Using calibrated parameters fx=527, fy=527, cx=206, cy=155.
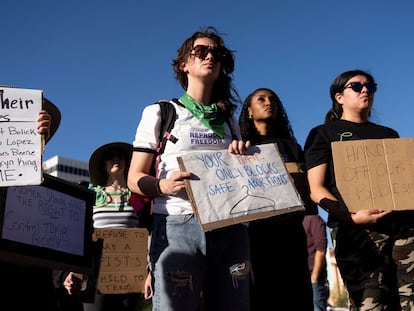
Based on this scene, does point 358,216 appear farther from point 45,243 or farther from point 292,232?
point 45,243

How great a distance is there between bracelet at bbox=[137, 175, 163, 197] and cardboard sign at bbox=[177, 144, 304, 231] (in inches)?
6.6

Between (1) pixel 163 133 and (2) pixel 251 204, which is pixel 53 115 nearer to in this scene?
(1) pixel 163 133

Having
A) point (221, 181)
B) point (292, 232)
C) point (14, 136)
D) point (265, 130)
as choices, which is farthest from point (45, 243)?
point (265, 130)

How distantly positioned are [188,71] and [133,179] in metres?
0.83

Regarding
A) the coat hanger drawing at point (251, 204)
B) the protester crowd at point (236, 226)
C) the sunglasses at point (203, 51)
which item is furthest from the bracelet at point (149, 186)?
the sunglasses at point (203, 51)

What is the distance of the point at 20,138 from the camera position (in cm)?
285

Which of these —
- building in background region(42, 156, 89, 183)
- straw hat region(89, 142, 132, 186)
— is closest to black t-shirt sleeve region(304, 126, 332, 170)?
straw hat region(89, 142, 132, 186)

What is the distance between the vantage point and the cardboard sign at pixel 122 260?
177 inches

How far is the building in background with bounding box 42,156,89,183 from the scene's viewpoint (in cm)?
9944

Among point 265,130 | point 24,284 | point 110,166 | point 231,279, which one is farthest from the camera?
point 110,166

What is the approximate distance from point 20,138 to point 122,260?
2045mm

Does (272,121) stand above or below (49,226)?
above

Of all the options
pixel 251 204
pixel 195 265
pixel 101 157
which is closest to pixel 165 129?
pixel 251 204

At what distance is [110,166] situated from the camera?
5.31 meters
